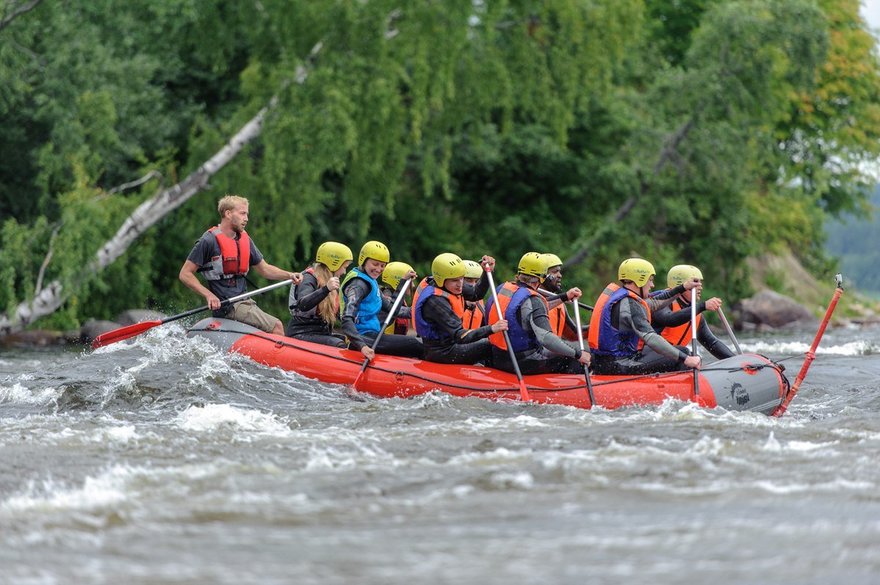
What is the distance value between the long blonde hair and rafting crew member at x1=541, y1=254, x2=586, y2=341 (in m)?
2.03

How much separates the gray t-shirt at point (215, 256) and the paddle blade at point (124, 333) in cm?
68

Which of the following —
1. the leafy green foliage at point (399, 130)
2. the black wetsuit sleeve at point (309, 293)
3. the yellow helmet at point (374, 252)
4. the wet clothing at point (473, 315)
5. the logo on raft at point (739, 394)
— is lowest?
the logo on raft at point (739, 394)

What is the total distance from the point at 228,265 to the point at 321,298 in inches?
41.3

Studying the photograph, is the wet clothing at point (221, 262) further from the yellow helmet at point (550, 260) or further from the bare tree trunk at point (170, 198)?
the bare tree trunk at point (170, 198)

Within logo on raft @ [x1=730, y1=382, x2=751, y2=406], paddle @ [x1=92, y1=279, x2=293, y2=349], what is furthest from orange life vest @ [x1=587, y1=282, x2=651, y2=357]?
paddle @ [x1=92, y1=279, x2=293, y2=349]

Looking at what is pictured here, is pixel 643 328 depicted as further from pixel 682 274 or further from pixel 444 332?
pixel 444 332

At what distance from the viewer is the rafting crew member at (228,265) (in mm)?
13586

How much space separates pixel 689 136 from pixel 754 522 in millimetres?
21993

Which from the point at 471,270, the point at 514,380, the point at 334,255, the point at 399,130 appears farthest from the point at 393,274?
the point at 399,130

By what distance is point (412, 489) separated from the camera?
864 cm

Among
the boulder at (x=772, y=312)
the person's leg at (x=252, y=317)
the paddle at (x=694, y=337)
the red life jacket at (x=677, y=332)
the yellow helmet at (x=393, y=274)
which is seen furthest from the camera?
the boulder at (x=772, y=312)

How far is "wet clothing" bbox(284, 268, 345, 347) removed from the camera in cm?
1346

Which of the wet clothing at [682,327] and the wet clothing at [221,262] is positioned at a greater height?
the wet clothing at [221,262]

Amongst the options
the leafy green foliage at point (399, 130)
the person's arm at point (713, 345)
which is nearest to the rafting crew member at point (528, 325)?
the person's arm at point (713, 345)
